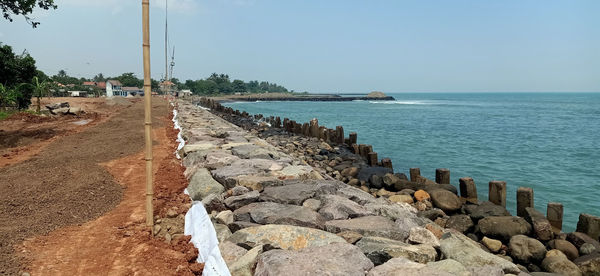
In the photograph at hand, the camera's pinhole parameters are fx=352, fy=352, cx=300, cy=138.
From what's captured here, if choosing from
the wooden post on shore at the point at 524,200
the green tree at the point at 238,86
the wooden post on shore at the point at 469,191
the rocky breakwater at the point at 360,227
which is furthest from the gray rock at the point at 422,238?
Answer: the green tree at the point at 238,86

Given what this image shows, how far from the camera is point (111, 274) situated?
2.95 m

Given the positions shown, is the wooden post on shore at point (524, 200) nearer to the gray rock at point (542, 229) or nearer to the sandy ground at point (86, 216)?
the gray rock at point (542, 229)

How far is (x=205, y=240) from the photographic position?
3.28 metres

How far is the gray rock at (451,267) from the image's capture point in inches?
104

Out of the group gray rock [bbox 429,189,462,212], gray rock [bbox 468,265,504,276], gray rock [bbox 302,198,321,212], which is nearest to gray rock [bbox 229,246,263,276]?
gray rock [bbox 302,198,321,212]

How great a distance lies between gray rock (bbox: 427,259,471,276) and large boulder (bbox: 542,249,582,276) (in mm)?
2876

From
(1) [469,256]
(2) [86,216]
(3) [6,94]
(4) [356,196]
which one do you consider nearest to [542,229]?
(4) [356,196]

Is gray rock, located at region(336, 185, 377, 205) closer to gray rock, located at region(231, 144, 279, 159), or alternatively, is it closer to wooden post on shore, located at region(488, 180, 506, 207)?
gray rock, located at region(231, 144, 279, 159)

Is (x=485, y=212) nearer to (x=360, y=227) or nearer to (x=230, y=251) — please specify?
(x=360, y=227)

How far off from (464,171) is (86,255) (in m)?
13.2

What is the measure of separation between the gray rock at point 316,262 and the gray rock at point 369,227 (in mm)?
615

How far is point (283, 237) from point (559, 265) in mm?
3975

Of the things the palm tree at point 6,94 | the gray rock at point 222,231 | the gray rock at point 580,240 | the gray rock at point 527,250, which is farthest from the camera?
the palm tree at point 6,94

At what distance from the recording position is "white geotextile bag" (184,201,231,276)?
2.77 meters
